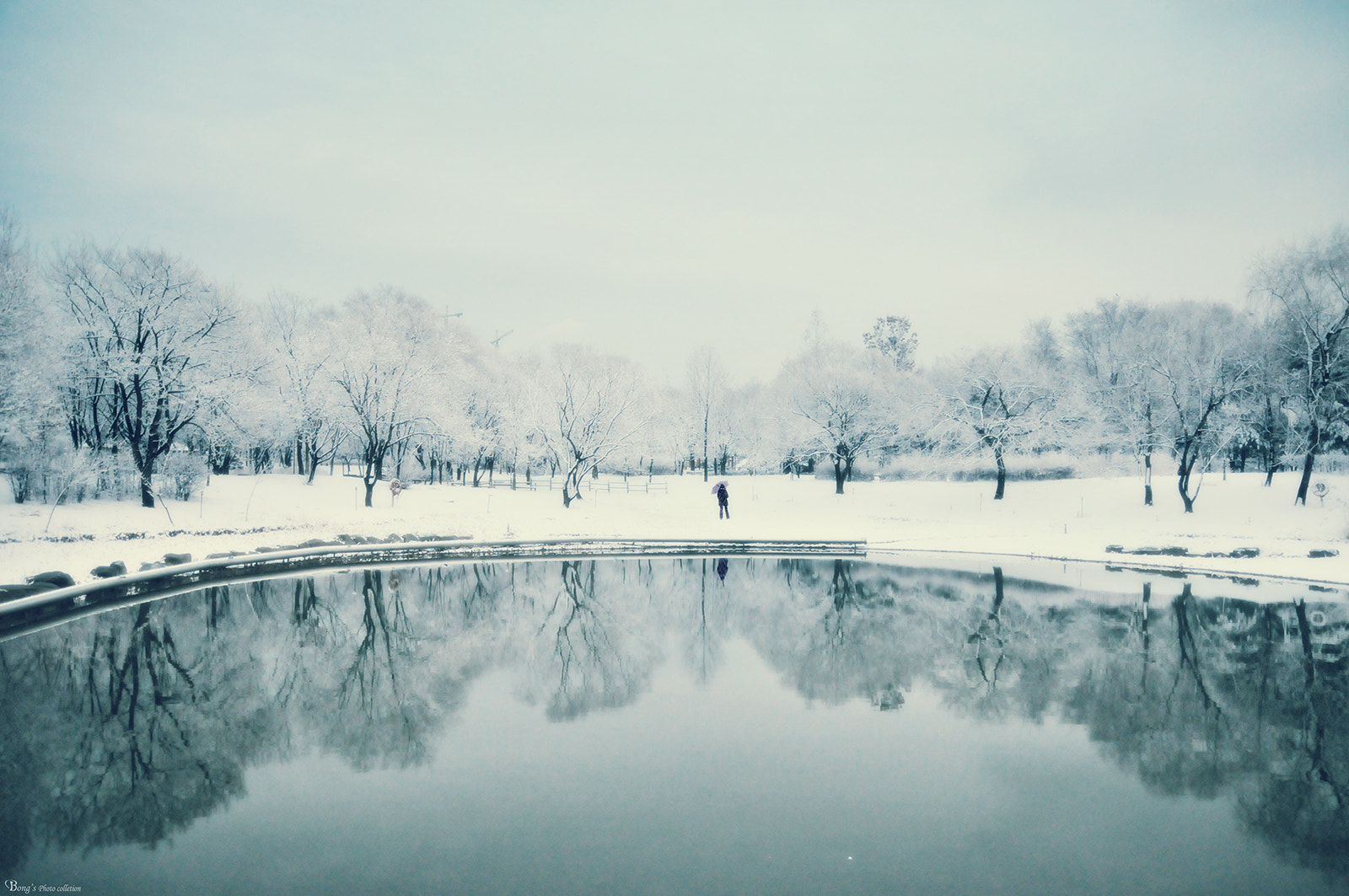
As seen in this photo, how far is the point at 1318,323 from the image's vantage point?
28172 mm

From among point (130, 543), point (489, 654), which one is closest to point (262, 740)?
point (489, 654)

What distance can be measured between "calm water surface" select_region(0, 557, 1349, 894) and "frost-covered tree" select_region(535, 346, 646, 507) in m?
23.8

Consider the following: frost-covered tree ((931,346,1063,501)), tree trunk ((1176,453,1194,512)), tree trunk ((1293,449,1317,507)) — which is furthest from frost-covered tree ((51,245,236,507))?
tree trunk ((1293,449,1317,507))

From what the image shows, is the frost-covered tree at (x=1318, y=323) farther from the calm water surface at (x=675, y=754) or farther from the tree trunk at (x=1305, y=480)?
the calm water surface at (x=675, y=754)

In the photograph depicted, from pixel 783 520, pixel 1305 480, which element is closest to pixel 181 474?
pixel 783 520

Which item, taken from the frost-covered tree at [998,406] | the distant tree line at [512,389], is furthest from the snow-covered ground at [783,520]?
the frost-covered tree at [998,406]

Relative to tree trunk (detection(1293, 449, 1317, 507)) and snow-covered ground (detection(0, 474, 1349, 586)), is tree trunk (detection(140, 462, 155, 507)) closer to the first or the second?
snow-covered ground (detection(0, 474, 1349, 586))

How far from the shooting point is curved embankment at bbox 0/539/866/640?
1347cm

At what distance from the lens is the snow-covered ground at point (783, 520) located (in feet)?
68.4

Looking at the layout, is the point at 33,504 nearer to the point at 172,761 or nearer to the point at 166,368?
the point at 166,368

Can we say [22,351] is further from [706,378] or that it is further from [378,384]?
[706,378]

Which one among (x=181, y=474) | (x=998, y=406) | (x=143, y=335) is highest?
(x=143, y=335)

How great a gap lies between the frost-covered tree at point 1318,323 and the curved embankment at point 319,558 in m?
18.6

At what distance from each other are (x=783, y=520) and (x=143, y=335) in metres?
25.9
